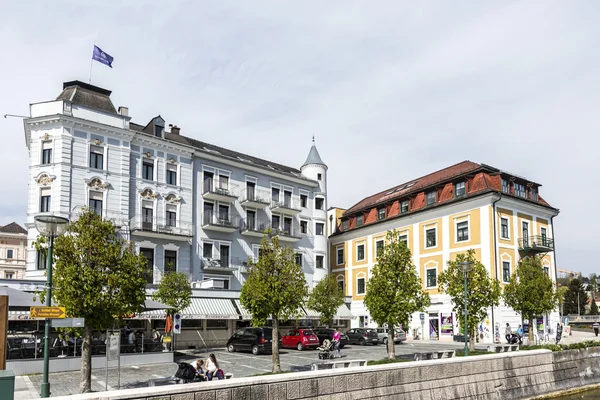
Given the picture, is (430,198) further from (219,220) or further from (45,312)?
(45,312)

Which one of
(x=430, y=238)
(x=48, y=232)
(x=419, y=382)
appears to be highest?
(x=430, y=238)

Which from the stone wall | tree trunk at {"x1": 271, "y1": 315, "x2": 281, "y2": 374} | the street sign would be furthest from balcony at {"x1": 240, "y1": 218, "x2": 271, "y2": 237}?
the street sign

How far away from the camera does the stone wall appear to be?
10.1 meters

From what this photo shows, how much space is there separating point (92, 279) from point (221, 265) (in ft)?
92.6

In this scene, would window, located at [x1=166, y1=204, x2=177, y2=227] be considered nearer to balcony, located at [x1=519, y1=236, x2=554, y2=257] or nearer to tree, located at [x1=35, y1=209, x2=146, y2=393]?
tree, located at [x1=35, y1=209, x2=146, y2=393]

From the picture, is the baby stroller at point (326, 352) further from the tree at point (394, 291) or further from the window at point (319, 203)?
the window at point (319, 203)

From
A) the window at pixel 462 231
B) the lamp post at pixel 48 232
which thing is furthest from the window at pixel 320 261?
the lamp post at pixel 48 232

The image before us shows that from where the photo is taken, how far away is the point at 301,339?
36.0 metres

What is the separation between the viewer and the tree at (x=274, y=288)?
75.3 feet

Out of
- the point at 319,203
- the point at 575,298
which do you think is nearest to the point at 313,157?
the point at 319,203

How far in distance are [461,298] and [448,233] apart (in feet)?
56.0

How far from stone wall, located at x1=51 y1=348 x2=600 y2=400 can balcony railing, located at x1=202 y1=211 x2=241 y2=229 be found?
29.6m

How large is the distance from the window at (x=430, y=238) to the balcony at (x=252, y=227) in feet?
47.6

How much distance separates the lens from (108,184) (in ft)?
130
